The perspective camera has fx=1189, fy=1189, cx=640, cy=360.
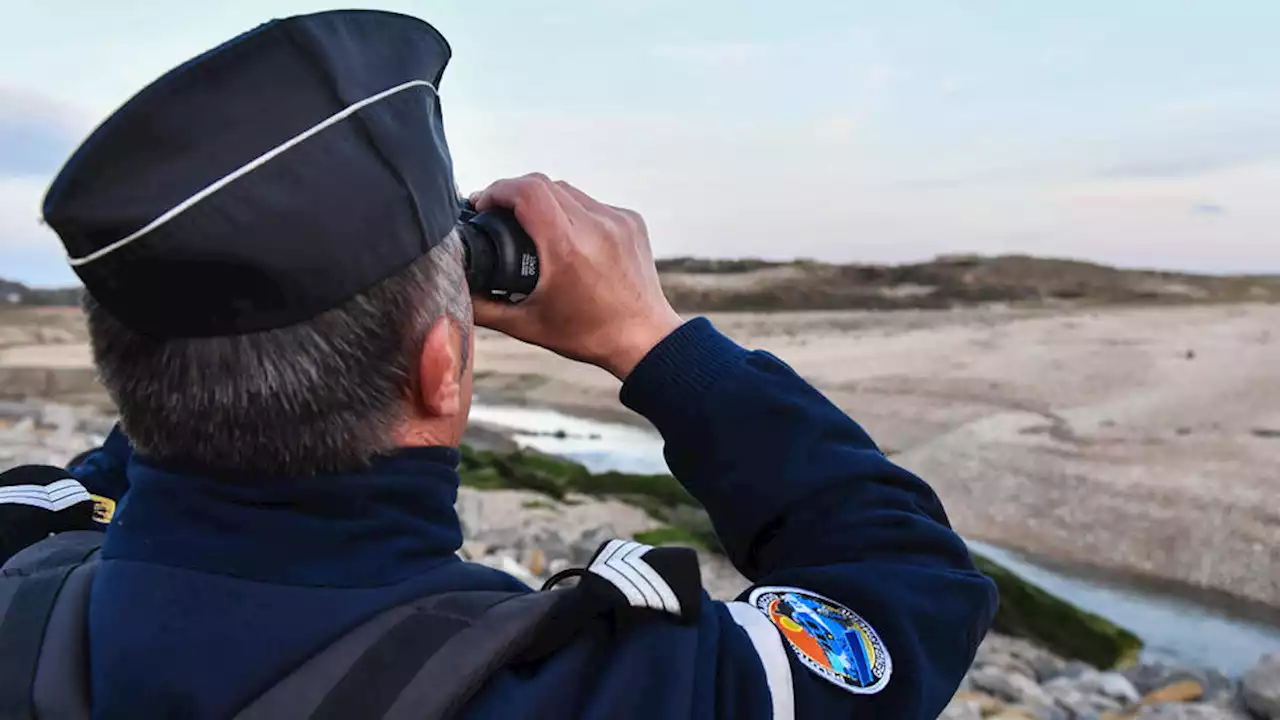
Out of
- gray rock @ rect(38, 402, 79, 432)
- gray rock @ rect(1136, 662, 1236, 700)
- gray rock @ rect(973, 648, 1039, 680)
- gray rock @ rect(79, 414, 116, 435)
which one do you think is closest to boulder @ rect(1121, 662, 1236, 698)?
gray rock @ rect(1136, 662, 1236, 700)

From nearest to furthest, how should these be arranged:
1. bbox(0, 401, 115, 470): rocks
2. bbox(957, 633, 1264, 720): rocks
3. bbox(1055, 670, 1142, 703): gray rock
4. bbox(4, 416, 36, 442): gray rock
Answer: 1. bbox(957, 633, 1264, 720): rocks
2. bbox(1055, 670, 1142, 703): gray rock
3. bbox(0, 401, 115, 470): rocks
4. bbox(4, 416, 36, 442): gray rock

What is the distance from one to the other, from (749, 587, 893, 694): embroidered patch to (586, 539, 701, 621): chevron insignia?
0.10 m

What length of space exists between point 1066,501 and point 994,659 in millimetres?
2876

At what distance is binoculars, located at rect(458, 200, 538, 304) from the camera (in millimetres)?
1217

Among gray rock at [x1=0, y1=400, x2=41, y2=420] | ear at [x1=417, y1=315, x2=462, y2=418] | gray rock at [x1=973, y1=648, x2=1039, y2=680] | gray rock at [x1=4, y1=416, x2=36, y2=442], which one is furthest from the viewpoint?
gray rock at [x1=0, y1=400, x2=41, y2=420]

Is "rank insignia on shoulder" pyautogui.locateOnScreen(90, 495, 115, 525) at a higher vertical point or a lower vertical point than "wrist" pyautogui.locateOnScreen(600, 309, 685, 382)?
lower

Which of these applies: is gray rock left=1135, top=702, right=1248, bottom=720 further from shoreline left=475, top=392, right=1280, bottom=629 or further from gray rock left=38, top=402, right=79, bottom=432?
gray rock left=38, top=402, right=79, bottom=432

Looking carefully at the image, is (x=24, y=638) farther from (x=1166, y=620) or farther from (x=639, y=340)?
(x=1166, y=620)

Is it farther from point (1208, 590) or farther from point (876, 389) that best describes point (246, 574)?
point (876, 389)

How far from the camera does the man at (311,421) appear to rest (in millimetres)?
928

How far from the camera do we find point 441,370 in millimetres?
1030

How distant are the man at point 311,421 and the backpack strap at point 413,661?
2cm

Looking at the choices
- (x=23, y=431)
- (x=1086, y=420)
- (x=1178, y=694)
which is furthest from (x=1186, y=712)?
(x=23, y=431)

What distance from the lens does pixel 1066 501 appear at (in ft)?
25.6
